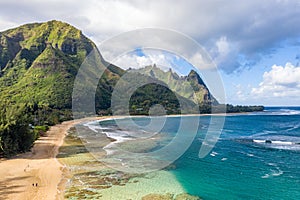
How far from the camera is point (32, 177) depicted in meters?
25.4

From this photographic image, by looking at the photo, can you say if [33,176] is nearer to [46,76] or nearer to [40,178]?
[40,178]

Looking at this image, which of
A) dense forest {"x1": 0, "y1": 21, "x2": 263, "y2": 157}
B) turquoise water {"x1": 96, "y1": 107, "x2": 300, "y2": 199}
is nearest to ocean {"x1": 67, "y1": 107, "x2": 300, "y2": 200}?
turquoise water {"x1": 96, "y1": 107, "x2": 300, "y2": 199}

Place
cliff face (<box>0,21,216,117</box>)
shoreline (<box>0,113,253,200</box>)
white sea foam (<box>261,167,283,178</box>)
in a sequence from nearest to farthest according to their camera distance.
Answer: shoreline (<box>0,113,253,200</box>), white sea foam (<box>261,167,283,178</box>), cliff face (<box>0,21,216,117</box>)

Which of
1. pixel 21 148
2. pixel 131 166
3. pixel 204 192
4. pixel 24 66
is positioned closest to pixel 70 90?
pixel 24 66

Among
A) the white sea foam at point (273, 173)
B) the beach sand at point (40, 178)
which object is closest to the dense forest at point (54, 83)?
the beach sand at point (40, 178)

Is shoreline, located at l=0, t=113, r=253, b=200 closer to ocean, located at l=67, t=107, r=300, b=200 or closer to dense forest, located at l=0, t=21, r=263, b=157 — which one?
ocean, located at l=67, t=107, r=300, b=200

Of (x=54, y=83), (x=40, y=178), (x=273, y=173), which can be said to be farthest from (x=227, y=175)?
(x=54, y=83)

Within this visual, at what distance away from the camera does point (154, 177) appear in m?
25.8

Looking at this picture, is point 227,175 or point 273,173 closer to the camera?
point 227,175

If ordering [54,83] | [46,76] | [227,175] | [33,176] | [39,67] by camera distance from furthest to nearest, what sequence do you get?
[39,67]
[46,76]
[54,83]
[227,175]
[33,176]

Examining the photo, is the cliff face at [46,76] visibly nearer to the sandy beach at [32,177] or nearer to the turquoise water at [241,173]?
the turquoise water at [241,173]

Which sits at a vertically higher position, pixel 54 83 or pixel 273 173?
pixel 54 83

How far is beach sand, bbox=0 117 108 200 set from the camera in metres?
21.0

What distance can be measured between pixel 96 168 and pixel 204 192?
38.5 feet
